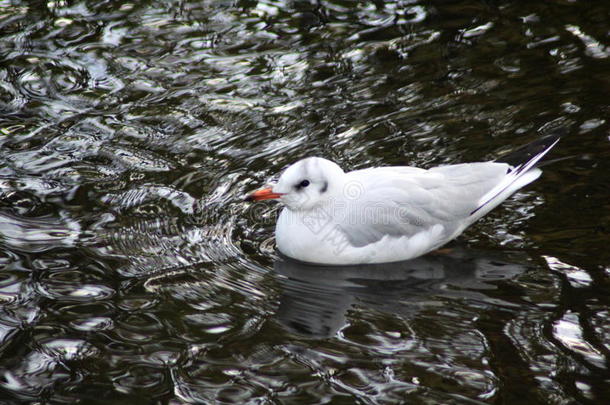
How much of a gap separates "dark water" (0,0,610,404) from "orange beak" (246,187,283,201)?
0.43 meters

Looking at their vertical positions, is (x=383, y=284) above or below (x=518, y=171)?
below

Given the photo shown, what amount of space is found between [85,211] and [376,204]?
2.23 meters

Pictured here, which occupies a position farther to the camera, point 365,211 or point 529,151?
point 529,151

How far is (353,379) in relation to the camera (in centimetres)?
476

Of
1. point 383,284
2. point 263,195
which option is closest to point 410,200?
point 383,284

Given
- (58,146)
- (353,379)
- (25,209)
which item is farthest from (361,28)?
(353,379)

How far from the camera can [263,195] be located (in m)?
5.91

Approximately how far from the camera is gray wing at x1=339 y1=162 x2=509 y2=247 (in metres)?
5.95

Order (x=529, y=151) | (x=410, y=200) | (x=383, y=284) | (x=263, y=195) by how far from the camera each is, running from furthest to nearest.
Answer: (x=529, y=151) < (x=410, y=200) < (x=263, y=195) < (x=383, y=284)

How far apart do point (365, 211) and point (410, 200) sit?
0.35 m

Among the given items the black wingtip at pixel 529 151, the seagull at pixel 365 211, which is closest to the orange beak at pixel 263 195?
the seagull at pixel 365 211

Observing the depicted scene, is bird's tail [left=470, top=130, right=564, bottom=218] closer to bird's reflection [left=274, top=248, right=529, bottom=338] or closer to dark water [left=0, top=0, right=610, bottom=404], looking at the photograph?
dark water [left=0, top=0, right=610, bottom=404]

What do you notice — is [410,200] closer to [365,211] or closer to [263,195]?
[365,211]

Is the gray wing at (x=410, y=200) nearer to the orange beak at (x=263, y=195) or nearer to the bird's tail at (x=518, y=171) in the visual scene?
the bird's tail at (x=518, y=171)
